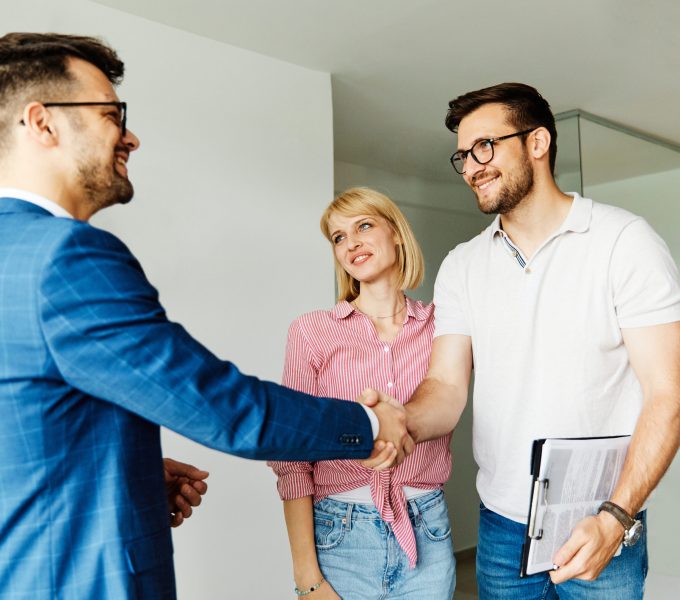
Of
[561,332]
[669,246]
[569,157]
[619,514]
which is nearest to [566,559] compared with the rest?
[619,514]

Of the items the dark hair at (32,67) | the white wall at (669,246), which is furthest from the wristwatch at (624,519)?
the white wall at (669,246)

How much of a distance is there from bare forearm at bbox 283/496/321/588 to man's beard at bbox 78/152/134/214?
0.94 meters

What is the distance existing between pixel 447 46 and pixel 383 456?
259cm

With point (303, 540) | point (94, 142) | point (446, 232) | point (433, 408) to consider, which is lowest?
point (303, 540)

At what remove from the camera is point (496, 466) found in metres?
1.80

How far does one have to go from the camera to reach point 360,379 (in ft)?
6.40

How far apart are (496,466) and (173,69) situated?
229cm

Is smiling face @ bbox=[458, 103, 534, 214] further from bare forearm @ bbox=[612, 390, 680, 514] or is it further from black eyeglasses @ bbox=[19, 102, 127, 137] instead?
black eyeglasses @ bbox=[19, 102, 127, 137]

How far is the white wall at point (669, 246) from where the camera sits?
5148 mm

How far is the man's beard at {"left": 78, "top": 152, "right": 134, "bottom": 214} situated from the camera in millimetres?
1265

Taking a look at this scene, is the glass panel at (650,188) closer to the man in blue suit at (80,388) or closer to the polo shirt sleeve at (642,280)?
the polo shirt sleeve at (642,280)

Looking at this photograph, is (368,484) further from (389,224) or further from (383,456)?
(389,224)

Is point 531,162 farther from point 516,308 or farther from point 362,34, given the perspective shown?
point 362,34

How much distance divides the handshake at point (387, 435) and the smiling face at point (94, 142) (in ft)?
2.24
